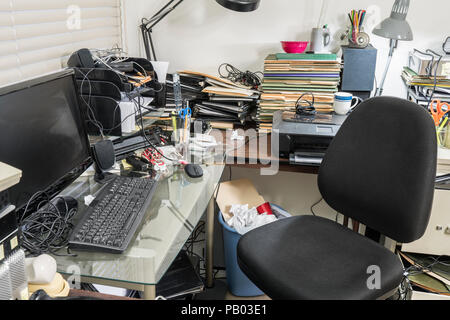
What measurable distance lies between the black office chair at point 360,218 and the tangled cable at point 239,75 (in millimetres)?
780

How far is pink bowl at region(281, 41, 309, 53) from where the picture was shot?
2.05m

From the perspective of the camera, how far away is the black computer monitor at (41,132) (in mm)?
1090

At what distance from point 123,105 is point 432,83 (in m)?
1.39

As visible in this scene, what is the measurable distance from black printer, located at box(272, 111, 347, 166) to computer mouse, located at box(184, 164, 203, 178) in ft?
1.35

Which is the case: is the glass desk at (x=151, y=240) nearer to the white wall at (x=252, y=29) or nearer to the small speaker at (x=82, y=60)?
the small speaker at (x=82, y=60)

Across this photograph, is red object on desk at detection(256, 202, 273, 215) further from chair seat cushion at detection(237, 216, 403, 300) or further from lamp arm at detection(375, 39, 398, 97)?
lamp arm at detection(375, 39, 398, 97)

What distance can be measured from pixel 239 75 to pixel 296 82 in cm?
37

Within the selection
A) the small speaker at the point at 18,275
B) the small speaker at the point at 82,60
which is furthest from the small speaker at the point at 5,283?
the small speaker at the point at 82,60

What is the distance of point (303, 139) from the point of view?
1781 millimetres

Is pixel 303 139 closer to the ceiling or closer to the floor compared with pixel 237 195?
closer to the ceiling

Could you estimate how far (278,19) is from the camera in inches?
86.0

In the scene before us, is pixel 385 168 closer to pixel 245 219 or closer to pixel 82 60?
pixel 245 219

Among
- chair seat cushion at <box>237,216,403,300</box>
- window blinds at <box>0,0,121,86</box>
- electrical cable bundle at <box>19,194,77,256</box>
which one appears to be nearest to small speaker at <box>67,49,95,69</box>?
window blinds at <box>0,0,121,86</box>

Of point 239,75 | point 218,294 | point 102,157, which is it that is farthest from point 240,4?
point 218,294
